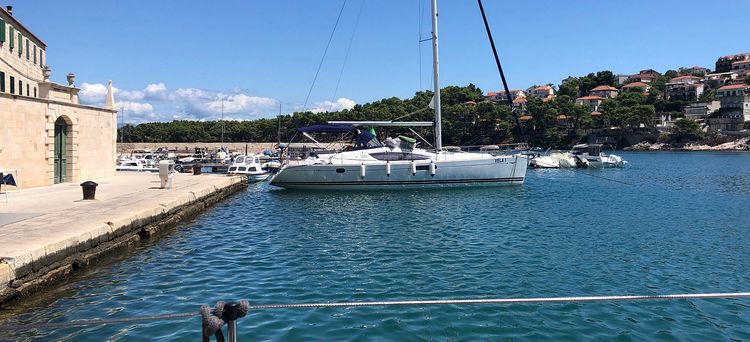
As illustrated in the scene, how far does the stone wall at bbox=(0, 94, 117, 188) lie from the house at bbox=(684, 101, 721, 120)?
14442cm

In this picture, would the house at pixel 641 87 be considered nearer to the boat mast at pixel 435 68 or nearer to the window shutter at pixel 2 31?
the boat mast at pixel 435 68

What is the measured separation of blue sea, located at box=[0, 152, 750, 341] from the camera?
27.0 feet

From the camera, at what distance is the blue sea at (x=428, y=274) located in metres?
8.24

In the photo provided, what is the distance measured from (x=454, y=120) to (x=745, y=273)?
12419 cm

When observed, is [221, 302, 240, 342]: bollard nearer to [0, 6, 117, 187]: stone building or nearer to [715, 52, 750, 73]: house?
[0, 6, 117, 187]: stone building

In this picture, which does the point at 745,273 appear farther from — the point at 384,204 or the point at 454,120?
the point at 454,120

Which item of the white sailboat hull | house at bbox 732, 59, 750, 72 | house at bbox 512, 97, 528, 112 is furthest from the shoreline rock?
the white sailboat hull

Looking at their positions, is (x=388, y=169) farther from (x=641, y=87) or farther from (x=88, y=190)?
(x=641, y=87)

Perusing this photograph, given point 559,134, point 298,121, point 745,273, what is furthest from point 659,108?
point 745,273

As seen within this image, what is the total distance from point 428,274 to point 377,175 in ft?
63.1

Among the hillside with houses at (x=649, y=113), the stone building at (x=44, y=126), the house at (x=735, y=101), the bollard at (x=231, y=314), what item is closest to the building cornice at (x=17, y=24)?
the stone building at (x=44, y=126)

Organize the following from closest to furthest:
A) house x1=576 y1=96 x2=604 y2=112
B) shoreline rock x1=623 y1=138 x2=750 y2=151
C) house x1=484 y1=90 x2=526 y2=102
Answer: shoreline rock x1=623 y1=138 x2=750 y2=151 < house x1=576 y1=96 x2=604 y2=112 < house x1=484 y1=90 x2=526 y2=102

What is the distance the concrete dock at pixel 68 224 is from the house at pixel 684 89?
165 metres

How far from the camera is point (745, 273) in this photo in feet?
38.3
